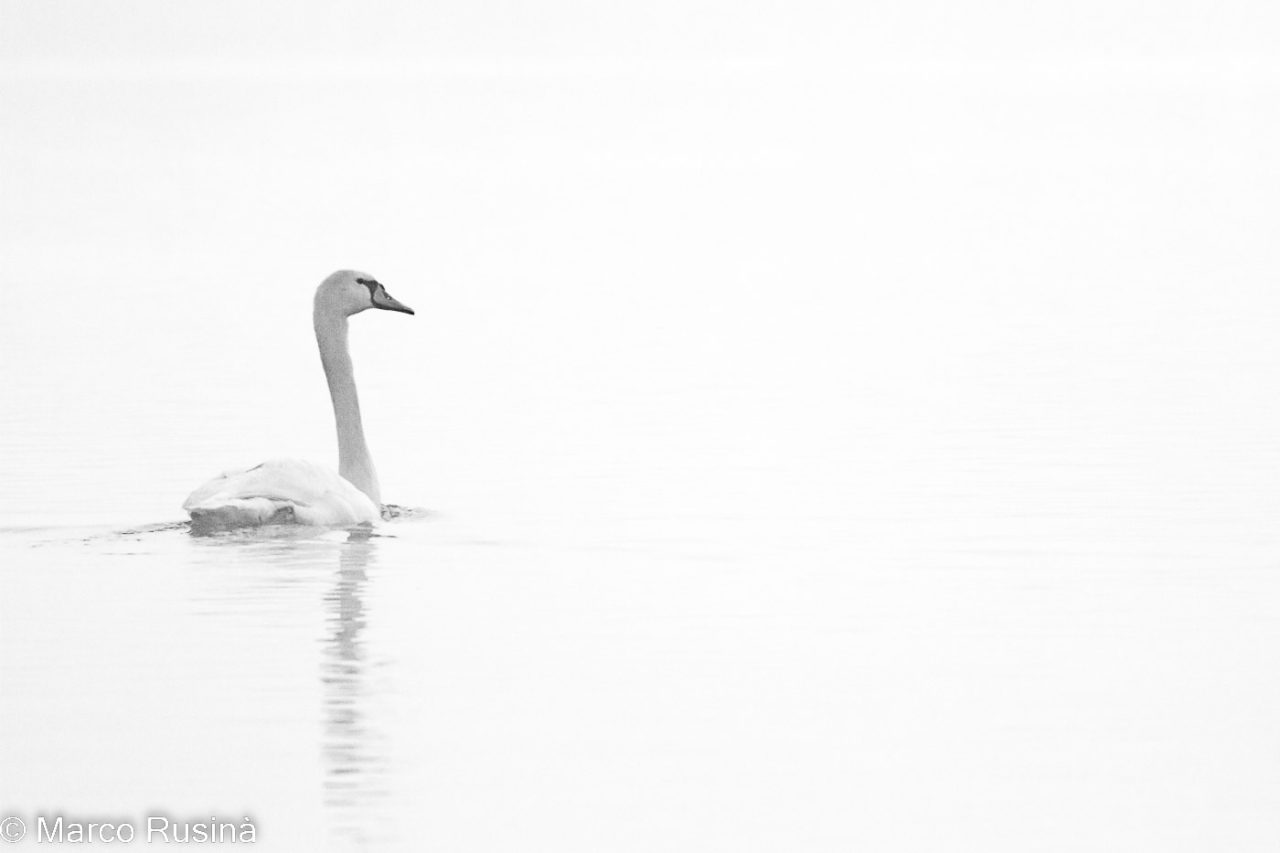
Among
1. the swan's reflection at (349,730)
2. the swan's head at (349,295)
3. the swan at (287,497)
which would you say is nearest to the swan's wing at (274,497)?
the swan at (287,497)

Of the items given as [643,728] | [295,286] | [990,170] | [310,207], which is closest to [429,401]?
[643,728]

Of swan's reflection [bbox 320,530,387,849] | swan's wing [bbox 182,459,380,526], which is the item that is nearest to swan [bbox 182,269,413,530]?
swan's wing [bbox 182,459,380,526]

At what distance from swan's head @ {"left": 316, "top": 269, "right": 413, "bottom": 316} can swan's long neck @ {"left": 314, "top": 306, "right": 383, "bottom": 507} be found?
5 cm

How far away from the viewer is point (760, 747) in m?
8.23

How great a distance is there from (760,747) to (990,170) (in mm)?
111842

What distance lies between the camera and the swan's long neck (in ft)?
45.0

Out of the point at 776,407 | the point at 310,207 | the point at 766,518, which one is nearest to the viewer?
the point at 766,518

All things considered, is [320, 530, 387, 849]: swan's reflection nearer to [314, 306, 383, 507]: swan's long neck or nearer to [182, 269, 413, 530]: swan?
[182, 269, 413, 530]: swan

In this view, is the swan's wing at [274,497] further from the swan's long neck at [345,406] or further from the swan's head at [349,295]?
the swan's head at [349,295]

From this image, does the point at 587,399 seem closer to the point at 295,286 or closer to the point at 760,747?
the point at 760,747

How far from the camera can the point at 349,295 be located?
582 inches

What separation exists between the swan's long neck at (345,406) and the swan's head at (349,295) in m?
0.05

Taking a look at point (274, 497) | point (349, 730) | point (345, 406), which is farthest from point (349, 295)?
point (349, 730)

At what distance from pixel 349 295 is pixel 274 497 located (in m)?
2.77
